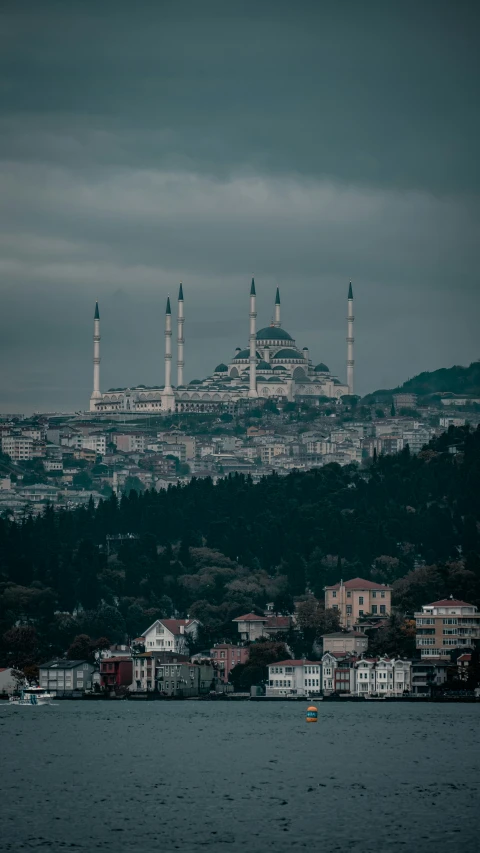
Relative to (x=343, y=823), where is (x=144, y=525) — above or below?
above

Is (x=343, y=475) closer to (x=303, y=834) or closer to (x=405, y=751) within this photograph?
(x=405, y=751)

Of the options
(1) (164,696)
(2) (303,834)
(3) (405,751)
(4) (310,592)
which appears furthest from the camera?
(4) (310,592)

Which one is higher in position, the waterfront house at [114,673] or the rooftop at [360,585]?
the rooftop at [360,585]

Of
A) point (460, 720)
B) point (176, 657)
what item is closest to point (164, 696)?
point (176, 657)

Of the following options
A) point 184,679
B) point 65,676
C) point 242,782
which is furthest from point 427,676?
point 242,782

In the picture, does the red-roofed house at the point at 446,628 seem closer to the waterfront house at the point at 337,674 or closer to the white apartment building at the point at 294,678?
the waterfront house at the point at 337,674

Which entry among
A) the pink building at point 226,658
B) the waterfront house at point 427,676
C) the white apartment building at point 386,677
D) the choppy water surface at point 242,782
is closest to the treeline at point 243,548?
the pink building at point 226,658
